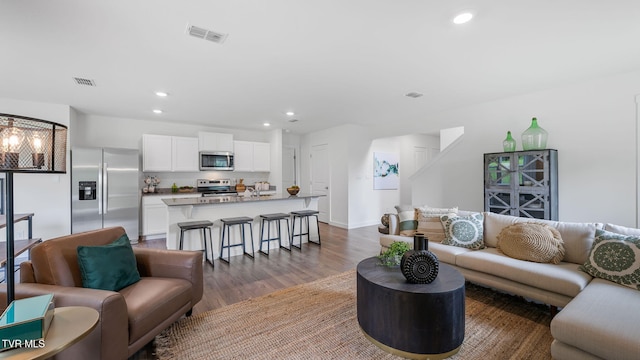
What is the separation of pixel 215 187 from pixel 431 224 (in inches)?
194

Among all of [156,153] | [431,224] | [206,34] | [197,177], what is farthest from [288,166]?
[206,34]

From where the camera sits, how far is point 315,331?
2229mm

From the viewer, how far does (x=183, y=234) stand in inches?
151

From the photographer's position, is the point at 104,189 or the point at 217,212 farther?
the point at 104,189

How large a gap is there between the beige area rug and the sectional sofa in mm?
239

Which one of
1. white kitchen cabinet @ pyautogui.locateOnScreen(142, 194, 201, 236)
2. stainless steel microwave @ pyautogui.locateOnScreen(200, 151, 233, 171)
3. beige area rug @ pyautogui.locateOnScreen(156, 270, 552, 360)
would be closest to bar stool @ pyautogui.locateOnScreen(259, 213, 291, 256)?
beige area rug @ pyautogui.locateOnScreen(156, 270, 552, 360)

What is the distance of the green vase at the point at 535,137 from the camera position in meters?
3.76

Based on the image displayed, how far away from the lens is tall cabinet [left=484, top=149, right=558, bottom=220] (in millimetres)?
3604

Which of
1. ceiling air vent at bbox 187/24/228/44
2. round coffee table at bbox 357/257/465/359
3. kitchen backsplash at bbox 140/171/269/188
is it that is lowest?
round coffee table at bbox 357/257/465/359

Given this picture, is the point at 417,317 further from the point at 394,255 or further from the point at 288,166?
the point at 288,166

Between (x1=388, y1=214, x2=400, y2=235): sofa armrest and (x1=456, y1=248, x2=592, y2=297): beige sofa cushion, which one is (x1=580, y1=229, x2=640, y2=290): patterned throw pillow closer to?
(x1=456, y1=248, x2=592, y2=297): beige sofa cushion

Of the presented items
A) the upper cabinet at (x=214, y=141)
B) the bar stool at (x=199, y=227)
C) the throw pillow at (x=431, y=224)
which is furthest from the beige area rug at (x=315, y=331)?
the upper cabinet at (x=214, y=141)

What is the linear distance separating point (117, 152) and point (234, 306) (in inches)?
162

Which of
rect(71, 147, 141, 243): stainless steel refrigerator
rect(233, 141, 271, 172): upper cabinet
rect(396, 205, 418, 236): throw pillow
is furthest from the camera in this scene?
rect(233, 141, 271, 172): upper cabinet
